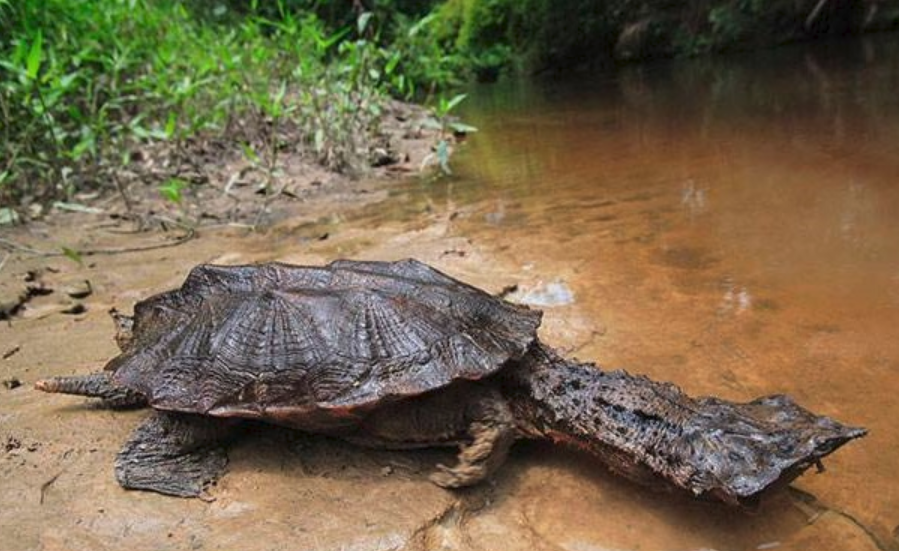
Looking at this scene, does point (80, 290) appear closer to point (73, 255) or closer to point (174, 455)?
point (73, 255)

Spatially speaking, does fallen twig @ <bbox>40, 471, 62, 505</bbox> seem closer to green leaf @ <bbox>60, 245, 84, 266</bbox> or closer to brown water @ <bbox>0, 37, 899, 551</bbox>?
brown water @ <bbox>0, 37, 899, 551</bbox>

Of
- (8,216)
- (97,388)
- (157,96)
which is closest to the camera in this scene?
(97,388)

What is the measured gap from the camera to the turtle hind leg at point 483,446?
225 centimetres

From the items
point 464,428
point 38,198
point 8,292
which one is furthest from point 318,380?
point 38,198

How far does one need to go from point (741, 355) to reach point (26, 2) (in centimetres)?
578

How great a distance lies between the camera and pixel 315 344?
2.43m

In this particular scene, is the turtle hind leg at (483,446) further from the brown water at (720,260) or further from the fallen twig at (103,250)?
the fallen twig at (103,250)

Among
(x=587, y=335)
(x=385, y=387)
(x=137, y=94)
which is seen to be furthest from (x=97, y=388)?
(x=137, y=94)

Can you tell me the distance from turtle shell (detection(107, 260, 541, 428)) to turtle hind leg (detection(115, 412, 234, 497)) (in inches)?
5.3

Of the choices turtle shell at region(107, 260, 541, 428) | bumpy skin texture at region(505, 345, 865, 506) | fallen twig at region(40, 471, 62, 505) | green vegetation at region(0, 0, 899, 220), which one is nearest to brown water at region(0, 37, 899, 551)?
fallen twig at region(40, 471, 62, 505)

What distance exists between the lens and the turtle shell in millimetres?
2326

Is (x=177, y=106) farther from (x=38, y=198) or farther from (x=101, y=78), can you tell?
(x=38, y=198)

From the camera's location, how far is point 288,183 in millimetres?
6473

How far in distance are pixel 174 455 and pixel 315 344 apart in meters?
0.59
